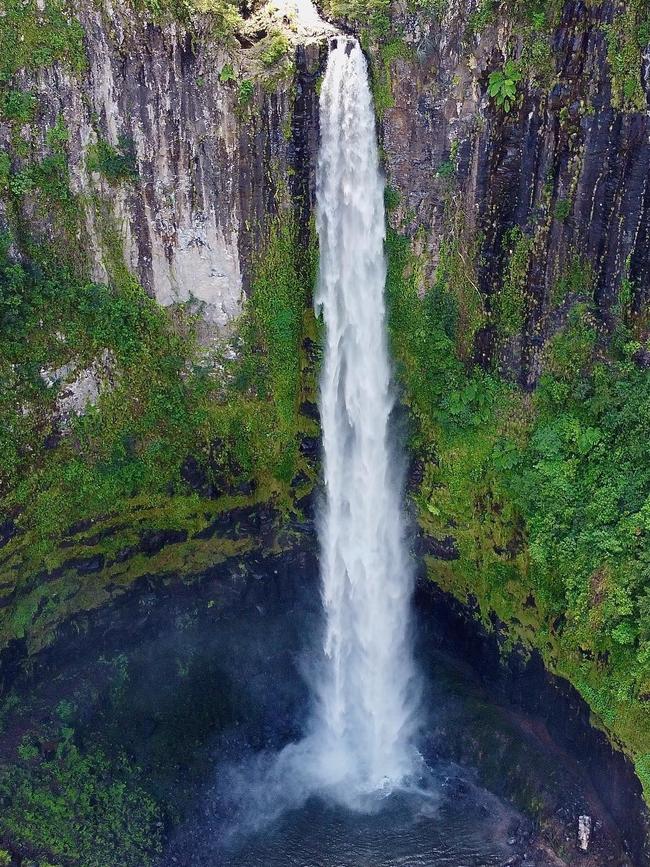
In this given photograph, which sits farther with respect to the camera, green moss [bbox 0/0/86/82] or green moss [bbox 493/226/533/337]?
green moss [bbox 493/226/533/337]

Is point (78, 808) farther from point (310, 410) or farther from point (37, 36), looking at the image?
point (37, 36)

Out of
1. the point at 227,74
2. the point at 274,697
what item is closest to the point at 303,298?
the point at 227,74

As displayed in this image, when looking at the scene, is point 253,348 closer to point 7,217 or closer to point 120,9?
point 7,217

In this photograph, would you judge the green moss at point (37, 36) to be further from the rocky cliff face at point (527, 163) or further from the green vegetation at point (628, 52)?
the green vegetation at point (628, 52)

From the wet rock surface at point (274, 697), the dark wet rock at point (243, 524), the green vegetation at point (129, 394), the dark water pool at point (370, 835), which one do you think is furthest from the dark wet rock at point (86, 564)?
the dark water pool at point (370, 835)

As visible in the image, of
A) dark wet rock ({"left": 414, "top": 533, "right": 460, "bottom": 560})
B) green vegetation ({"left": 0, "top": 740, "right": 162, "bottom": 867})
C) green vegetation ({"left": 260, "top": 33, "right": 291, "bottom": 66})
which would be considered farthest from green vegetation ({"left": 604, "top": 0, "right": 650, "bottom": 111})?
green vegetation ({"left": 0, "top": 740, "right": 162, "bottom": 867})

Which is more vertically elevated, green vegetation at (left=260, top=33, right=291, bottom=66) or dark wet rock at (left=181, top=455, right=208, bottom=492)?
green vegetation at (left=260, top=33, right=291, bottom=66)

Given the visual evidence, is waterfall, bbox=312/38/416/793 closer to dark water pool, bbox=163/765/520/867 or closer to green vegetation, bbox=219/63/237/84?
dark water pool, bbox=163/765/520/867
